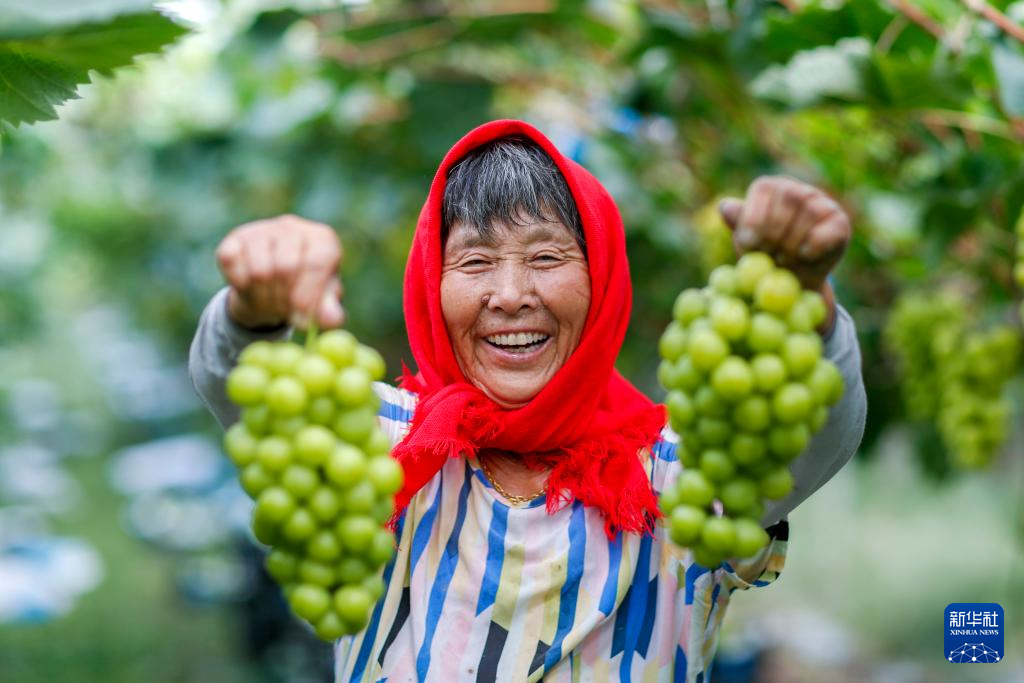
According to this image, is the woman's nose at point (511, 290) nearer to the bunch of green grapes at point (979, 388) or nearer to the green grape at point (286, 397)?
the green grape at point (286, 397)

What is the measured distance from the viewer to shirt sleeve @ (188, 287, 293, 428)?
1119 mm

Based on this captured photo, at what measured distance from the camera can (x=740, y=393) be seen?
91 centimetres

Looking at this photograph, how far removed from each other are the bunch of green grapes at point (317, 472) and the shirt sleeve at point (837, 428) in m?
0.50

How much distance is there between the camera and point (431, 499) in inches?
54.6

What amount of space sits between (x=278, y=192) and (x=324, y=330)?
3.70 meters

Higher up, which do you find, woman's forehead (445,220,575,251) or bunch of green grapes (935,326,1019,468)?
bunch of green grapes (935,326,1019,468)

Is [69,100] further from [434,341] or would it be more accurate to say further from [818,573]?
[818,573]

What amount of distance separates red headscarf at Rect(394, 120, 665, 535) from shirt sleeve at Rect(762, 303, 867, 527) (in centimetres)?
23

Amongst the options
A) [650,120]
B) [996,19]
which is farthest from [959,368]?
[650,120]

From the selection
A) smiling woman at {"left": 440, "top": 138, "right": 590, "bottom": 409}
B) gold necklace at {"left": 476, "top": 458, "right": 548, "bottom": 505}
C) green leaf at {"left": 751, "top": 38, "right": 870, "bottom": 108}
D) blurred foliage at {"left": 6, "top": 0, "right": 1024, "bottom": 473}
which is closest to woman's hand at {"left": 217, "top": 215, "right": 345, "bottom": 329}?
smiling woman at {"left": 440, "top": 138, "right": 590, "bottom": 409}

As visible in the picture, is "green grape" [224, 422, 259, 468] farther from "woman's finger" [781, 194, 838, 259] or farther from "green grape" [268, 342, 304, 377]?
"woman's finger" [781, 194, 838, 259]

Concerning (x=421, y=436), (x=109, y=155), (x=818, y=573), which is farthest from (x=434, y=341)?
(x=818, y=573)

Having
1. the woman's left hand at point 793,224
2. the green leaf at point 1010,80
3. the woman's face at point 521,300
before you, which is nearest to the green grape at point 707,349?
the woman's left hand at point 793,224

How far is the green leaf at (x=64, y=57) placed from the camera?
1048 millimetres
